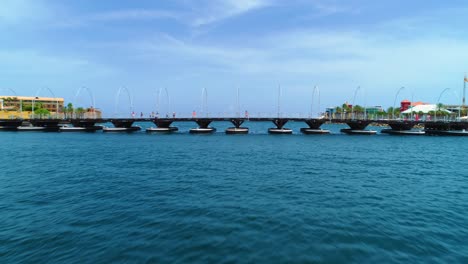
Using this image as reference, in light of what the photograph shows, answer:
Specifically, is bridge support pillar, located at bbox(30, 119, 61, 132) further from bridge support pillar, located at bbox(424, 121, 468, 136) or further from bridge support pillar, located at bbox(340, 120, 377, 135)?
bridge support pillar, located at bbox(424, 121, 468, 136)

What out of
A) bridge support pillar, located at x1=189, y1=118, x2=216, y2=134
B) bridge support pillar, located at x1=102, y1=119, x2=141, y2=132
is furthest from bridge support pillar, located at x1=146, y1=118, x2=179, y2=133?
bridge support pillar, located at x1=189, y1=118, x2=216, y2=134

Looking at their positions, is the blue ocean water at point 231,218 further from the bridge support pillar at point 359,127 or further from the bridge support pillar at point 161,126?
the bridge support pillar at point 359,127

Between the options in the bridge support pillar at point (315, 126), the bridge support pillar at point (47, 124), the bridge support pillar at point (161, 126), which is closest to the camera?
the bridge support pillar at point (315, 126)

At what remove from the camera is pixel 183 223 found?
1542cm

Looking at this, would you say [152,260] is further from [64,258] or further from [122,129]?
[122,129]

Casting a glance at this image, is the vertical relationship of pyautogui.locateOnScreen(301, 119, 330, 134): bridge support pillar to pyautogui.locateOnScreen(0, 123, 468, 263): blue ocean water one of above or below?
above

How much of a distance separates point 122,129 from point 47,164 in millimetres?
88992

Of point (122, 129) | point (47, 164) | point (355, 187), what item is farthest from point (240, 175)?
point (122, 129)

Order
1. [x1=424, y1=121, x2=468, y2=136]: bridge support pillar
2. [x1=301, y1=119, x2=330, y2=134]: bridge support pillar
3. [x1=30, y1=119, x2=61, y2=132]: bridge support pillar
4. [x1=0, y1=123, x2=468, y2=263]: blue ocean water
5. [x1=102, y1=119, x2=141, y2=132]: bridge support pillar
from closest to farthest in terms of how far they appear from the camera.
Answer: [x1=0, y1=123, x2=468, y2=263]: blue ocean water < [x1=424, y1=121, x2=468, y2=136]: bridge support pillar < [x1=301, y1=119, x2=330, y2=134]: bridge support pillar < [x1=30, y1=119, x2=61, y2=132]: bridge support pillar < [x1=102, y1=119, x2=141, y2=132]: bridge support pillar

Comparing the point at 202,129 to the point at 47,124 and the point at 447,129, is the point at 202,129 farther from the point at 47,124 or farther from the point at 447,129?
the point at 447,129

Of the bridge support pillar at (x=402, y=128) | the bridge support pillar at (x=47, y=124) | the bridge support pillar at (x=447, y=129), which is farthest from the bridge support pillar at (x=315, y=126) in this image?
the bridge support pillar at (x=47, y=124)

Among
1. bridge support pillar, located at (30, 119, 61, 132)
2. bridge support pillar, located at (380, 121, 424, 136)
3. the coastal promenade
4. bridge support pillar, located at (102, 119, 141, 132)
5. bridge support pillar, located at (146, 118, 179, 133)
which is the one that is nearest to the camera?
bridge support pillar, located at (380, 121, 424, 136)

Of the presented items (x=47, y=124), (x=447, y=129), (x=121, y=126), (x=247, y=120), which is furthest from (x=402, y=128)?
(x=47, y=124)

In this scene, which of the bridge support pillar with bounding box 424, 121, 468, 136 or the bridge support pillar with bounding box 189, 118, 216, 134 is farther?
the bridge support pillar with bounding box 189, 118, 216, 134
